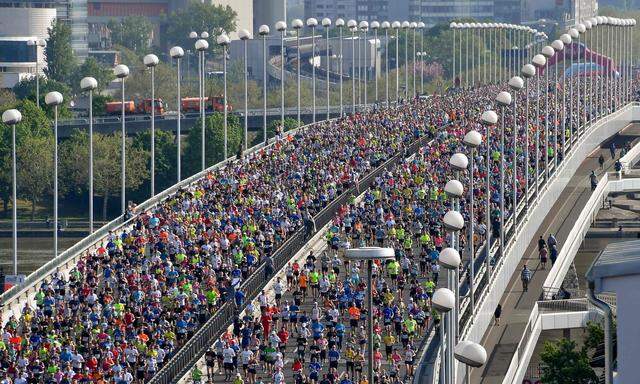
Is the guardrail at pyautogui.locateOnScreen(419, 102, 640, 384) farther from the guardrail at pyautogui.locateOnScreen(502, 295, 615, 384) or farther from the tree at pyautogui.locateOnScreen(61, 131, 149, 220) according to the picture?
the tree at pyautogui.locateOnScreen(61, 131, 149, 220)

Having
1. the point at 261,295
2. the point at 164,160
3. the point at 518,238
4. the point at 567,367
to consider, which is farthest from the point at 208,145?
the point at 567,367

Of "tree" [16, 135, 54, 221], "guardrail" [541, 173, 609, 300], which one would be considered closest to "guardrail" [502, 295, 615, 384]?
"guardrail" [541, 173, 609, 300]

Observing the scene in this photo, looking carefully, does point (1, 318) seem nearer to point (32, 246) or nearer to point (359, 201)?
point (359, 201)

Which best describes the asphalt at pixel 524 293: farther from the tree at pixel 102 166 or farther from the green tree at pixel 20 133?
the green tree at pixel 20 133

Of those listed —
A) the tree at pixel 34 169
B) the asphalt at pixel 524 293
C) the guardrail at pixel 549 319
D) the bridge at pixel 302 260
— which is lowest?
the tree at pixel 34 169

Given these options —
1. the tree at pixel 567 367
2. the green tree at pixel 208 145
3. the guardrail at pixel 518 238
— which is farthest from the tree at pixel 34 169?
the tree at pixel 567 367

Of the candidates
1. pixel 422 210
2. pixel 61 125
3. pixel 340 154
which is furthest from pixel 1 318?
pixel 61 125
